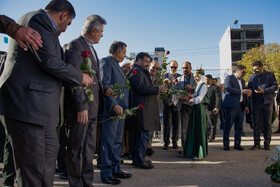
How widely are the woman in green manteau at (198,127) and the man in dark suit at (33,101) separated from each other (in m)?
3.71

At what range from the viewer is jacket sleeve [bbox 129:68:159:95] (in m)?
4.34

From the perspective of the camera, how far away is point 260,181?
3.64m

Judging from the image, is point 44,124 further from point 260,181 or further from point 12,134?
point 260,181

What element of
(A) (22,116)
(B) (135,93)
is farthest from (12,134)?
(B) (135,93)

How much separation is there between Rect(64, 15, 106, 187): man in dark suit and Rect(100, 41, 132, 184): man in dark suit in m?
0.44

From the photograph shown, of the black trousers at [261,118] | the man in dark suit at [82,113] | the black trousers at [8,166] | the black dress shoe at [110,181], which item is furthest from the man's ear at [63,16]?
the black trousers at [261,118]

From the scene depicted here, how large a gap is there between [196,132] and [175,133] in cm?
136

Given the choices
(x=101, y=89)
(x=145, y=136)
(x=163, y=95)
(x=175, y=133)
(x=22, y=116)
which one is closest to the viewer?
(x=22, y=116)

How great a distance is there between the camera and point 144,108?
4473 mm

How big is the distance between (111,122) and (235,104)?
3920 mm

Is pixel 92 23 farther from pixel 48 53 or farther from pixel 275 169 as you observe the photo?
pixel 275 169

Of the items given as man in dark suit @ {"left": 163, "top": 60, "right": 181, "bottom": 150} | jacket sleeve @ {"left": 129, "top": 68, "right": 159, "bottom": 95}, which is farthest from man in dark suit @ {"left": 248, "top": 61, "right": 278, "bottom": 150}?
jacket sleeve @ {"left": 129, "top": 68, "right": 159, "bottom": 95}

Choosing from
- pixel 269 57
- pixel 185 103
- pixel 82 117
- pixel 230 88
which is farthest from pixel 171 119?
pixel 269 57

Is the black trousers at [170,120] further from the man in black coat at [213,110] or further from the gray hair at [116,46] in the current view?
the gray hair at [116,46]
